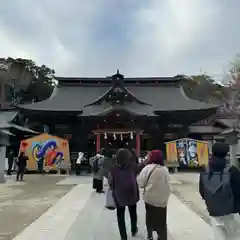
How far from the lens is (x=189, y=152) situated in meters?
23.7

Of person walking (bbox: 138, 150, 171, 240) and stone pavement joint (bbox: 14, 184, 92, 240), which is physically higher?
person walking (bbox: 138, 150, 171, 240)

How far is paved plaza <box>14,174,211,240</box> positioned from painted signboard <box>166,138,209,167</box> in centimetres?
1361

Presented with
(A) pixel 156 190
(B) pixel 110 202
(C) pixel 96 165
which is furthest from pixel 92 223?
(C) pixel 96 165

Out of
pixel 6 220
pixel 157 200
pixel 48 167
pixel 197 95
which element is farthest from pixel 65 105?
pixel 197 95

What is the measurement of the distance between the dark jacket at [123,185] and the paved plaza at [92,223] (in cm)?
85

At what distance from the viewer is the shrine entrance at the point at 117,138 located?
25.4 meters

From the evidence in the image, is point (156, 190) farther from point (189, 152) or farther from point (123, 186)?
point (189, 152)

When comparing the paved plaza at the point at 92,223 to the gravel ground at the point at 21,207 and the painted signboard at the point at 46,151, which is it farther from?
the painted signboard at the point at 46,151

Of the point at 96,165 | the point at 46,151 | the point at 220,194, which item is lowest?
the point at 220,194

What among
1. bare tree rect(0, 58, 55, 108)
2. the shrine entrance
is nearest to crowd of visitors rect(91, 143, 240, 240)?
the shrine entrance

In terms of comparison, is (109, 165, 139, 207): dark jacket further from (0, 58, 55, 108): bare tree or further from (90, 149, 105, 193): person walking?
(0, 58, 55, 108): bare tree

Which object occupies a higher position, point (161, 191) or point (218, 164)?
point (218, 164)

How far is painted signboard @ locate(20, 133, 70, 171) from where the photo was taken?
2308 centimetres

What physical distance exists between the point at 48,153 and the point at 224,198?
20509 mm
